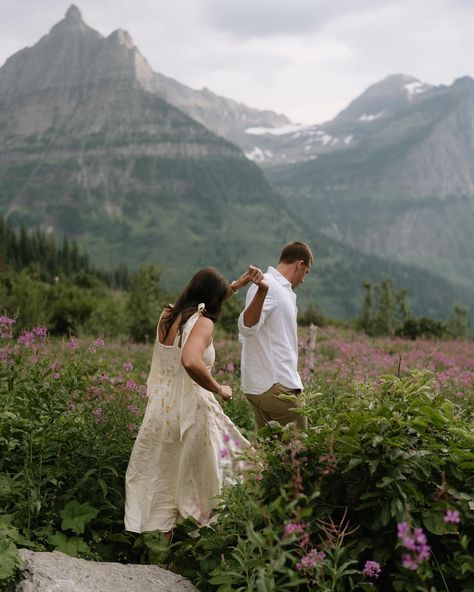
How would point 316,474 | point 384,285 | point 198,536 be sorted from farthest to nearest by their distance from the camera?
point 384,285 < point 198,536 < point 316,474

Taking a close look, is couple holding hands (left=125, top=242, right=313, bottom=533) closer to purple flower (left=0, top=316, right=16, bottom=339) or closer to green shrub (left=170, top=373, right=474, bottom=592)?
green shrub (left=170, top=373, right=474, bottom=592)

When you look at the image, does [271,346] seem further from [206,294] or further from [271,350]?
[206,294]

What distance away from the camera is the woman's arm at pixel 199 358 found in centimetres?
546

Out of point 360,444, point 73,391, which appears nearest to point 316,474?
point 360,444

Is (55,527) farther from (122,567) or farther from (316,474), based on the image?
Answer: (316,474)

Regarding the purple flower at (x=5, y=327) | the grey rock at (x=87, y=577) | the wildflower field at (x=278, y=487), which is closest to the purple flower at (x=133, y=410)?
the wildflower field at (x=278, y=487)

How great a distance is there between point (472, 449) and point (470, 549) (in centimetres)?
67

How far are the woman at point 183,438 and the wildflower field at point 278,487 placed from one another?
19cm

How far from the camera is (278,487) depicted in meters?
4.66

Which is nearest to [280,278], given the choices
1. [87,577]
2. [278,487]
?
[278,487]

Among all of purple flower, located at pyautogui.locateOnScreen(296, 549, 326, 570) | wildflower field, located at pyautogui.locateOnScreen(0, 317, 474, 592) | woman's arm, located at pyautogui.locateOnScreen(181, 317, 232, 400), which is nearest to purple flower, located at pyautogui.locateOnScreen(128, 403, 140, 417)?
wildflower field, located at pyautogui.locateOnScreen(0, 317, 474, 592)

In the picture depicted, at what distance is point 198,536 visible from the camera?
18.3 ft

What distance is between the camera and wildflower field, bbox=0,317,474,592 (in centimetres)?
405

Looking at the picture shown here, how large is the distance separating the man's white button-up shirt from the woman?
0.47 m
